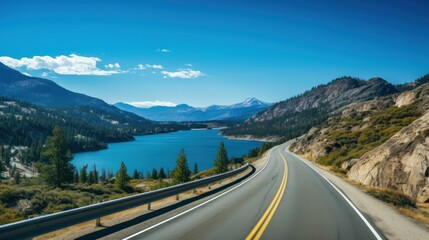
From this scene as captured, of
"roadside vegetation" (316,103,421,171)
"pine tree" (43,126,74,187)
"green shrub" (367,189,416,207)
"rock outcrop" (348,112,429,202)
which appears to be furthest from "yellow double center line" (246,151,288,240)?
"pine tree" (43,126,74,187)

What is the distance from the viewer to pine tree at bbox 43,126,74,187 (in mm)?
54781

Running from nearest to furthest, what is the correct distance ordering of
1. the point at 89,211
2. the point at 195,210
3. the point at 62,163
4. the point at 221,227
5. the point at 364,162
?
the point at 89,211 < the point at 221,227 < the point at 195,210 < the point at 364,162 < the point at 62,163

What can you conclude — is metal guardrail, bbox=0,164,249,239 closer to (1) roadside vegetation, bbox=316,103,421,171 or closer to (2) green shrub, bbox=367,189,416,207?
(2) green shrub, bbox=367,189,416,207

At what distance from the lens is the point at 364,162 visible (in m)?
30.2

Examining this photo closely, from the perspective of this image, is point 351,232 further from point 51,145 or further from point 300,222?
point 51,145

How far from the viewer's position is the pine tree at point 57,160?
54781mm

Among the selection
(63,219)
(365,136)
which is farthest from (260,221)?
(365,136)

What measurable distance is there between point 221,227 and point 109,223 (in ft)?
13.2

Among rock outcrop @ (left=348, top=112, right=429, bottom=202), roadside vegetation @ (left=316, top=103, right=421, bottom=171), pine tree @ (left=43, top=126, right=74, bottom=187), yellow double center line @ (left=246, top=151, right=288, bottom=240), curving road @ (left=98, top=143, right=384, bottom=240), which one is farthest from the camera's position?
pine tree @ (left=43, top=126, right=74, bottom=187)

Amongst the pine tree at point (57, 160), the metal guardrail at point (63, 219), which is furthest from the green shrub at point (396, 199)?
the pine tree at point (57, 160)

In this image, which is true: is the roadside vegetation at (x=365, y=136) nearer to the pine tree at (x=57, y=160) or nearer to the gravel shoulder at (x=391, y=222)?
the gravel shoulder at (x=391, y=222)

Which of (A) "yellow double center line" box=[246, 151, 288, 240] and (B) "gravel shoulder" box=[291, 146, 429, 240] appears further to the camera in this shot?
(B) "gravel shoulder" box=[291, 146, 429, 240]

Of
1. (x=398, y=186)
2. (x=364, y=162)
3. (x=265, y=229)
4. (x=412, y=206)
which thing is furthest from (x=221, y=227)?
(x=364, y=162)

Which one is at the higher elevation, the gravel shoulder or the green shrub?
the gravel shoulder
